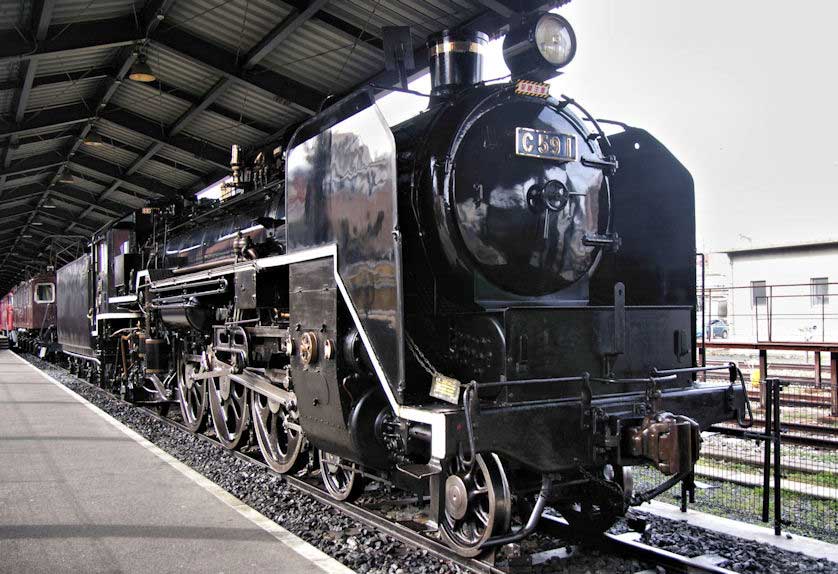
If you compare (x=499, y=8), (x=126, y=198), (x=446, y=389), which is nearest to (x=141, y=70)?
(x=499, y=8)

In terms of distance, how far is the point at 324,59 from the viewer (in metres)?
11.0

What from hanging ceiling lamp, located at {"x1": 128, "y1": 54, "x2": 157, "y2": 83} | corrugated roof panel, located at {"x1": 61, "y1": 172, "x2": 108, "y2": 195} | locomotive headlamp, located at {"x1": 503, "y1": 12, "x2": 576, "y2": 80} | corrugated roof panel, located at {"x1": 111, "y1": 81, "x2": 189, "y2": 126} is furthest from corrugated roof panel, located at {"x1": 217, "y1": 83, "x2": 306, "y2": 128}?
corrugated roof panel, located at {"x1": 61, "y1": 172, "x2": 108, "y2": 195}

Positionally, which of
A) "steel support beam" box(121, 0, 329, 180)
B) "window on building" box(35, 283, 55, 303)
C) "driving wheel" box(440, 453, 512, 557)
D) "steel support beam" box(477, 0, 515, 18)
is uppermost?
"steel support beam" box(121, 0, 329, 180)

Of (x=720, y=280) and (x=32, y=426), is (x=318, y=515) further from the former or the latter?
(x=720, y=280)

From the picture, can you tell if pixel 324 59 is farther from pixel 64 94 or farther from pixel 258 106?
pixel 64 94

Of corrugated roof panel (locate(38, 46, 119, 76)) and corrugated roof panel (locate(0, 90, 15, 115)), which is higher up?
corrugated roof panel (locate(38, 46, 119, 76))

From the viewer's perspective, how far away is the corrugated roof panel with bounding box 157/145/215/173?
17.6 m

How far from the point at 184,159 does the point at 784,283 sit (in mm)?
17446

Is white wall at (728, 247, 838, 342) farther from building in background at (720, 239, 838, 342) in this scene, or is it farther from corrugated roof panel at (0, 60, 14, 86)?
corrugated roof panel at (0, 60, 14, 86)

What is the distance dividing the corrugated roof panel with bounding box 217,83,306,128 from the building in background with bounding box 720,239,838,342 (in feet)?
40.7

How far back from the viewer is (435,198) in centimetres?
394

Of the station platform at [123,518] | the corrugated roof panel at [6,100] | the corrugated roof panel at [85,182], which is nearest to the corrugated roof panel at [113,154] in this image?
the corrugated roof panel at [85,182]

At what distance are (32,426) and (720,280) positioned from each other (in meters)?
33.2

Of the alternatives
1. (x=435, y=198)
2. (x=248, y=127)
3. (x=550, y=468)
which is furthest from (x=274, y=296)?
(x=248, y=127)
